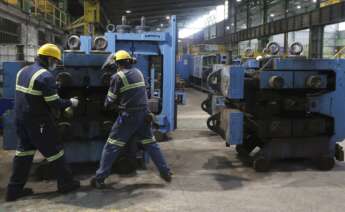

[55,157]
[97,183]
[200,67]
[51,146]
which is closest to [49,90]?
[51,146]

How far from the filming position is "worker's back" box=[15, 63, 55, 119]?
367 cm

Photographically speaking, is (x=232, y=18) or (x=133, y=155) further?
(x=232, y=18)

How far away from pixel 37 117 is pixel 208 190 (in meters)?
1.97

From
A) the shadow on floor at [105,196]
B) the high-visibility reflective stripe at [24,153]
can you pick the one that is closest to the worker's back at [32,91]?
the high-visibility reflective stripe at [24,153]

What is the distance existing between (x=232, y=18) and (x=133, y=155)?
2760 cm

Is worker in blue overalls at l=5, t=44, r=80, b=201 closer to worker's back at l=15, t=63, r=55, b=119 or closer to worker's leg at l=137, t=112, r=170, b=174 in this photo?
worker's back at l=15, t=63, r=55, b=119

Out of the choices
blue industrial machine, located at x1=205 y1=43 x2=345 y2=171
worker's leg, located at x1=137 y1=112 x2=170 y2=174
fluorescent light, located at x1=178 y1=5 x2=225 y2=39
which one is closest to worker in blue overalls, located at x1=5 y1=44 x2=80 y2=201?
worker's leg, located at x1=137 y1=112 x2=170 y2=174

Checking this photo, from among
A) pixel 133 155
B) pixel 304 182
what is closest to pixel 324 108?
pixel 304 182

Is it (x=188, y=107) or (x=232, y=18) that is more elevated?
(x=232, y=18)

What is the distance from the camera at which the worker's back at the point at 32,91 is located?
367cm

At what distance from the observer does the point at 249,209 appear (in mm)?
3627

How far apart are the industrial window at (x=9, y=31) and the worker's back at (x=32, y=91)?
327 inches

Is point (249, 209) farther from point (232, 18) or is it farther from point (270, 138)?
point (232, 18)

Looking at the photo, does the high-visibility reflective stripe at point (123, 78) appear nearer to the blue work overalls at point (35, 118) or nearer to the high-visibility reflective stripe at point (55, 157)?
the blue work overalls at point (35, 118)
